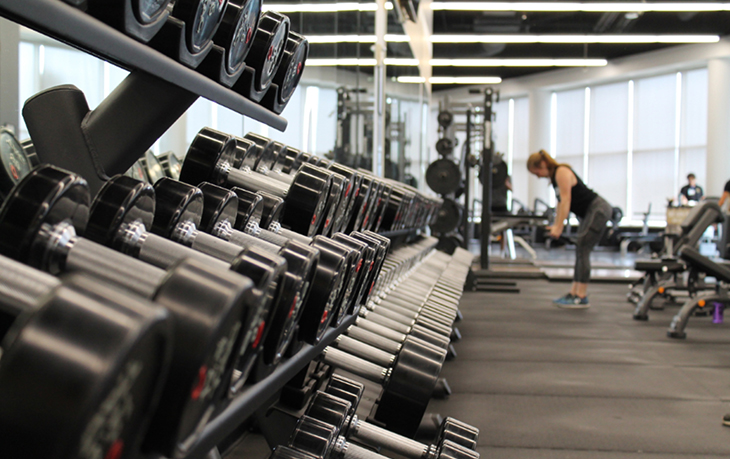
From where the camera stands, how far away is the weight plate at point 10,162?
0.94 meters

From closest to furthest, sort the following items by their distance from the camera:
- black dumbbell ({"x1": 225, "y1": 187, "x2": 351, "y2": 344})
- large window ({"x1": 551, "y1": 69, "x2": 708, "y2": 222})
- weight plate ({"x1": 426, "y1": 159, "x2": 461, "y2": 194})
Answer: black dumbbell ({"x1": 225, "y1": 187, "x2": 351, "y2": 344}) < weight plate ({"x1": 426, "y1": 159, "x2": 461, "y2": 194}) < large window ({"x1": 551, "y1": 69, "x2": 708, "y2": 222})

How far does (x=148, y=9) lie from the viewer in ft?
2.20

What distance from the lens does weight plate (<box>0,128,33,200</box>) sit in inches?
37.1

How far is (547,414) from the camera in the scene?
2398mm

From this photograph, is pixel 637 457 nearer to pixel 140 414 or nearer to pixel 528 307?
pixel 140 414

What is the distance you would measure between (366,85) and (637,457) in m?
3.65

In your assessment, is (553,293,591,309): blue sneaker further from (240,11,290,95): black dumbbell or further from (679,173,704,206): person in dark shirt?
(679,173,704,206): person in dark shirt

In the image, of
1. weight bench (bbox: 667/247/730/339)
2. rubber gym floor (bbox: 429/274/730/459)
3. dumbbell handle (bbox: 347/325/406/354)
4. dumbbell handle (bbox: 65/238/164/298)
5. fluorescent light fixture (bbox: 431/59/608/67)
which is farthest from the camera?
fluorescent light fixture (bbox: 431/59/608/67)

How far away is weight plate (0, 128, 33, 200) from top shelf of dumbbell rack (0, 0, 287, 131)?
29cm

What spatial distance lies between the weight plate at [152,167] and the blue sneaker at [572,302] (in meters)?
4.47

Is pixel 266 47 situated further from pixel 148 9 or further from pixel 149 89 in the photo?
pixel 148 9

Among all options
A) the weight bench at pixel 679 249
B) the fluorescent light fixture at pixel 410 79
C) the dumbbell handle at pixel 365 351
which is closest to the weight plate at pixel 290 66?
the dumbbell handle at pixel 365 351

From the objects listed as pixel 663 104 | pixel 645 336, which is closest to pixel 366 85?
pixel 645 336

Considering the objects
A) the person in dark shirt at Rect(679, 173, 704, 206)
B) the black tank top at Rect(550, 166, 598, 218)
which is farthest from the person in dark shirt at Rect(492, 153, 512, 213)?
the person in dark shirt at Rect(679, 173, 704, 206)
